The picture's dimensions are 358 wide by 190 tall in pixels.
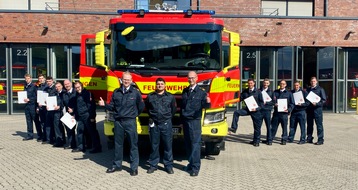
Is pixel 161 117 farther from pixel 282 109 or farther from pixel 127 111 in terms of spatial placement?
pixel 282 109

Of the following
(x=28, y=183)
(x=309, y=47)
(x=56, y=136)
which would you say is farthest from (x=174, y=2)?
(x=28, y=183)

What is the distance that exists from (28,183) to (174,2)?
14161 mm

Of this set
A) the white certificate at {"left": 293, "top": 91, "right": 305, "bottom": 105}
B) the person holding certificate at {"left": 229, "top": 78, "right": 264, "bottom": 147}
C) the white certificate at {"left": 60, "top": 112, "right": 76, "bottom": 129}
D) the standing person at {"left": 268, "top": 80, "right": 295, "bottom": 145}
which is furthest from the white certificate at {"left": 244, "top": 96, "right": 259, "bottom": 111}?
the white certificate at {"left": 60, "top": 112, "right": 76, "bottom": 129}

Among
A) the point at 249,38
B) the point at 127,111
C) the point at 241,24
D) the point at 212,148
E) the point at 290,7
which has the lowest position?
the point at 212,148

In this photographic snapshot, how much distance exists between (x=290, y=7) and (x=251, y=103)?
11.5 metres

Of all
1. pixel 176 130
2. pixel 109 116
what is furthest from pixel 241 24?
pixel 109 116

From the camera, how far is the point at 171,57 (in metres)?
6.57

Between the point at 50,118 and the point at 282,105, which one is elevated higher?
the point at 282,105

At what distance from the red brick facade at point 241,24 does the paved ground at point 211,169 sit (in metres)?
7.90

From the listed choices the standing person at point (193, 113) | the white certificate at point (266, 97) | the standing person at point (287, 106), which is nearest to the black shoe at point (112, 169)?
the standing person at point (193, 113)

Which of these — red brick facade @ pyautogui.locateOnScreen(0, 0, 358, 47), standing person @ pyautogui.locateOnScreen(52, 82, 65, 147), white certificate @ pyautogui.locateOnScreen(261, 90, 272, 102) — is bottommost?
standing person @ pyautogui.locateOnScreen(52, 82, 65, 147)

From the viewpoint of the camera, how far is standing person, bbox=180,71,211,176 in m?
6.00

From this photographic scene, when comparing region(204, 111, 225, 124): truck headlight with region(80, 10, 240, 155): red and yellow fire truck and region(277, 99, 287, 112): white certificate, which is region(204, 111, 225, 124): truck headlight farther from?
region(277, 99, 287, 112): white certificate

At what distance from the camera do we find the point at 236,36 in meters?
7.21
